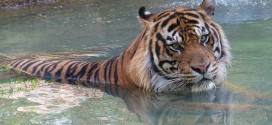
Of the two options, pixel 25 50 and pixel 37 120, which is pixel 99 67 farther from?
pixel 25 50

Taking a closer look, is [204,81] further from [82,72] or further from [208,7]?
[82,72]

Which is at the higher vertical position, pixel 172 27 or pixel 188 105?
pixel 172 27

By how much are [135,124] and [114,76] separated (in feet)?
4.10

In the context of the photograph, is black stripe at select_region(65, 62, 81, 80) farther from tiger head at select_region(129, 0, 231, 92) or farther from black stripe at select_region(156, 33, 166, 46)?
black stripe at select_region(156, 33, 166, 46)

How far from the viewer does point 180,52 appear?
4398mm

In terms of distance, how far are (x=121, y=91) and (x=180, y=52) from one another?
74cm

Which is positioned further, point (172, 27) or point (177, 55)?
point (172, 27)

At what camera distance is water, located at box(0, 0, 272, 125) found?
401cm

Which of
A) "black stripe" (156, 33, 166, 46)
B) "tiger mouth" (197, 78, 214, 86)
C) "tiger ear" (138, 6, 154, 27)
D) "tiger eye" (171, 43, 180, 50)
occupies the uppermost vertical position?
"tiger ear" (138, 6, 154, 27)

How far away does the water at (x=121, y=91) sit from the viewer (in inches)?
158

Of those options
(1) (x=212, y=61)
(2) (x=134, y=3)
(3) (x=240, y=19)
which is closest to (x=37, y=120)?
(1) (x=212, y=61)

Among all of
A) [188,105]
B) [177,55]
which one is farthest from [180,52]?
[188,105]

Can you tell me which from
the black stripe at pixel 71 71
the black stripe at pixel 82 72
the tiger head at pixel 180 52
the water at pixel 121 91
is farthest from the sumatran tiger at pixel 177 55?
the black stripe at pixel 71 71

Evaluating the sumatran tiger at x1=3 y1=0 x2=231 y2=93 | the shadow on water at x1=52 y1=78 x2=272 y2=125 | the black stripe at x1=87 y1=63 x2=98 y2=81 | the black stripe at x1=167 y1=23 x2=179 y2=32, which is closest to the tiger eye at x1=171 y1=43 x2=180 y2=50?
the sumatran tiger at x1=3 y1=0 x2=231 y2=93
